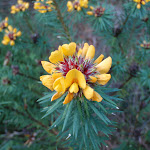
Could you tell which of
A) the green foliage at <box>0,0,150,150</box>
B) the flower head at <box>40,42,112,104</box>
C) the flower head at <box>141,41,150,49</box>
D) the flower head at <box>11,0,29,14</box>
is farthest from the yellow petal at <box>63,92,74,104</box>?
the flower head at <box>11,0,29,14</box>

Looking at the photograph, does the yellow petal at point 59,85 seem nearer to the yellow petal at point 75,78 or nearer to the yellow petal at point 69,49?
the yellow petal at point 75,78

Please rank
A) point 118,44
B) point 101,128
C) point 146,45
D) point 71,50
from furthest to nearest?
point 118,44, point 146,45, point 101,128, point 71,50

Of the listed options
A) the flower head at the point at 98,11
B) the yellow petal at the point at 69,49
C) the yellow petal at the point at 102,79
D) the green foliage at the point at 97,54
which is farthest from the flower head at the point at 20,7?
the yellow petal at the point at 102,79

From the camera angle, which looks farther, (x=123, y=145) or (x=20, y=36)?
(x=123, y=145)

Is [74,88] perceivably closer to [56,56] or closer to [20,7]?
[56,56]

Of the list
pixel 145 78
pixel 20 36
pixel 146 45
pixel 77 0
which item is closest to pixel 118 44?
pixel 146 45

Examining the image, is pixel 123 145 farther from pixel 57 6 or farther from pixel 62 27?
pixel 57 6

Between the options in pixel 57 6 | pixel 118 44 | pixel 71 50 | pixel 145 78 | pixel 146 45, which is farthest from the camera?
pixel 118 44
